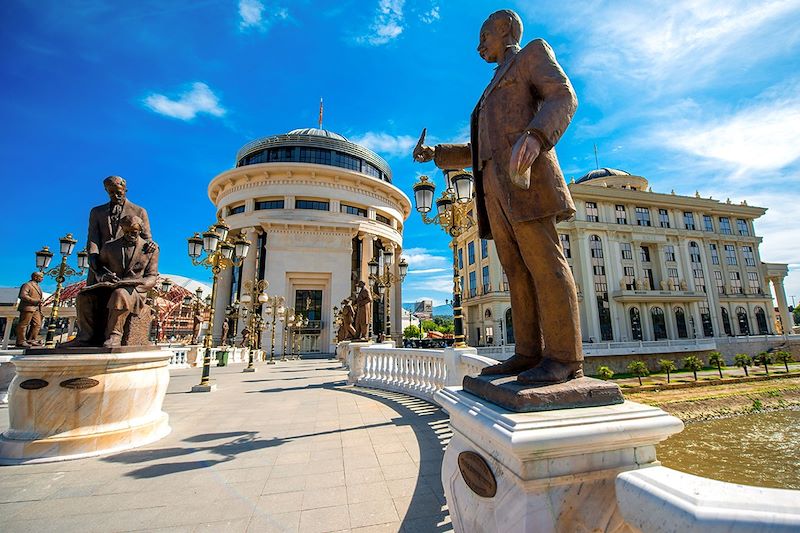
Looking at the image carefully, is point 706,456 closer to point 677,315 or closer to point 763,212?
point 677,315

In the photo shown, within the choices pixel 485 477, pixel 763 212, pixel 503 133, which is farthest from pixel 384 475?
pixel 763 212

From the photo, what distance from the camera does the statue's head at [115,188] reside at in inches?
199

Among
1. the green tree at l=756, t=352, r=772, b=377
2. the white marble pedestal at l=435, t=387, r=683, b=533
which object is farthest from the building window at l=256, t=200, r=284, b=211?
the green tree at l=756, t=352, r=772, b=377

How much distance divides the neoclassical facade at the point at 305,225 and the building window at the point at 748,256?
4814 cm

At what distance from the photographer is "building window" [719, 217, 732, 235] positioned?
45.2 meters

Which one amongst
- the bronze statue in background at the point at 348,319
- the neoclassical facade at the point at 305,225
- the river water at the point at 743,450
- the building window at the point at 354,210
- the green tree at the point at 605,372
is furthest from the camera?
the building window at the point at 354,210

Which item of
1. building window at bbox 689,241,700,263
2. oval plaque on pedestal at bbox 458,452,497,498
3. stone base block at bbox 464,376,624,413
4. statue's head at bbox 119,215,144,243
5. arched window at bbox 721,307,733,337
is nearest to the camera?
oval plaque on pedestal at bbox 458,452,497,498

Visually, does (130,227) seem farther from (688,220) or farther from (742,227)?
(742,227)

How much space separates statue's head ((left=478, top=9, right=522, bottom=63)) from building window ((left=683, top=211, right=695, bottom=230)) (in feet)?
180

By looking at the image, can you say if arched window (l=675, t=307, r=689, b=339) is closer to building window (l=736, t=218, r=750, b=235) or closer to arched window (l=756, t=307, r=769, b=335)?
arched window (l=756, t=307, r=769, b=335)

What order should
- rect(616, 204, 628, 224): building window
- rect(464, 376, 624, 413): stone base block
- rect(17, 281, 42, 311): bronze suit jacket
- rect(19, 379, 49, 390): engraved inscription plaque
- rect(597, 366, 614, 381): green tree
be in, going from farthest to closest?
rect(616, 204, 628, 224): building window < rect(597, 366, 614, 381): green tree < rect(17, 281, 42, 311): bronze suit jacket < rect(19, 379, 49, 390): engraved inscription plaque < rect(464, 376, 624, 413): stone base block

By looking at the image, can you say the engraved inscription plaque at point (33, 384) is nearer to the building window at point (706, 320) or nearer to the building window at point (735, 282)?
the building window at point (706, 320)

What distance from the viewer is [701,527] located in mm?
778

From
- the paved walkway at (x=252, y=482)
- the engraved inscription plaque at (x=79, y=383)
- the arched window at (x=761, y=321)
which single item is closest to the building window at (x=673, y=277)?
the arched window at (x=761, y=321)
